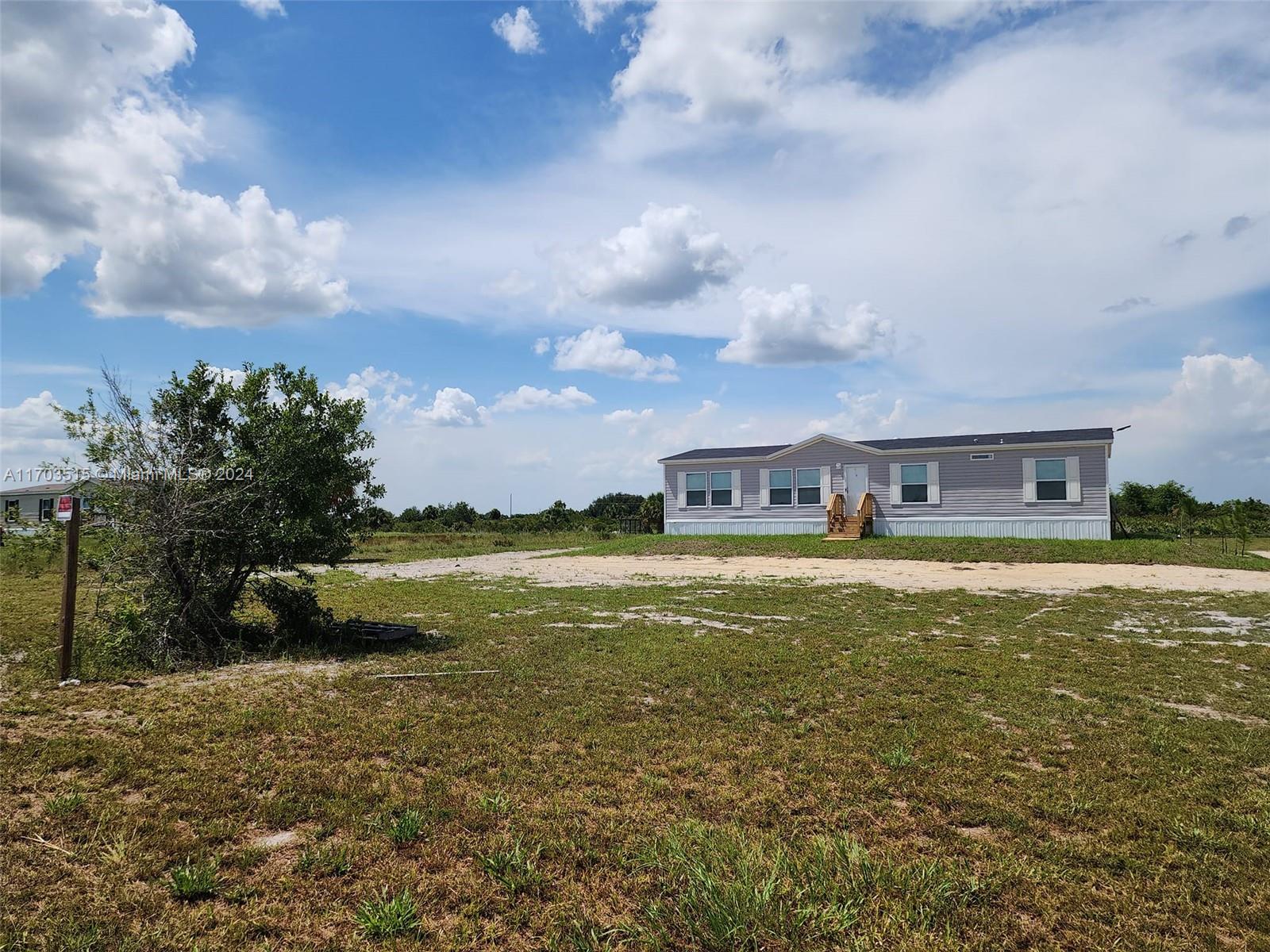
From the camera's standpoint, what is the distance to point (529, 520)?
42.0m

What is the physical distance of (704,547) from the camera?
25734mm

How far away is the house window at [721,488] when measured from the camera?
1194 inches

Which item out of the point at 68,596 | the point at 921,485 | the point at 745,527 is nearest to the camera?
the point at 68,596

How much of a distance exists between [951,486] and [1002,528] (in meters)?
2.26

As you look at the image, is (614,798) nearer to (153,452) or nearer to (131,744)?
(131,744)

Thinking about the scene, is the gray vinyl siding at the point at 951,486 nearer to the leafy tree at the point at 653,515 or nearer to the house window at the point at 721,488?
the house window at the point at 721,488

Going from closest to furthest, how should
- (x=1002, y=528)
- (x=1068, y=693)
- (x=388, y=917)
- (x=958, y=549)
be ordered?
(x=388, y=917)
(x=1068, y=693)
(x=958, y=549)
(x=1002, y=528)

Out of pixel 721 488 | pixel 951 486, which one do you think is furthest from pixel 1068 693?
pixel 721 488

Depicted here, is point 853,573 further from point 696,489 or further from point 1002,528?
point 696,489

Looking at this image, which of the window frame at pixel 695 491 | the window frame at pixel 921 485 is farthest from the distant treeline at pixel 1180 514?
the window frame at pixel 695 491

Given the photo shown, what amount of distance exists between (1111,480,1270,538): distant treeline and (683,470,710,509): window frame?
16.8m

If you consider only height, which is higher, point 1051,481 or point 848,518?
point 1051,481

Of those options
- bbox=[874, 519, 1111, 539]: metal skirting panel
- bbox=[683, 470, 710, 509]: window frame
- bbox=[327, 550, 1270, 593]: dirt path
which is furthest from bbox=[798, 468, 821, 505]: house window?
bbox=[327, 550, 1270, 593]: dirt path

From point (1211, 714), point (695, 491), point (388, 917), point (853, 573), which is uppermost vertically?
point (695, 491)
